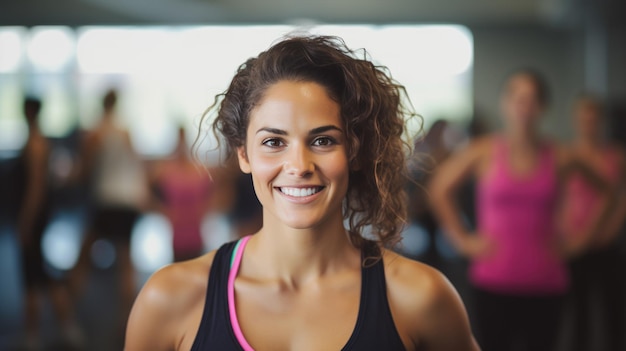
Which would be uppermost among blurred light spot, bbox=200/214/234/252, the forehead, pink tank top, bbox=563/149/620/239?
the forehead

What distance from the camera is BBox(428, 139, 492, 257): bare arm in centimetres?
334

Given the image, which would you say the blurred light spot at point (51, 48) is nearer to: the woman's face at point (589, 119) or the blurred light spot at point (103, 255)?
the blurred light spot at point (103, 255)

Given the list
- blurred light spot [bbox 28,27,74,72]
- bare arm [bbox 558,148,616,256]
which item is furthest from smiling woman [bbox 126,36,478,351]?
blurred light spot [bbox 28,27,74,72]

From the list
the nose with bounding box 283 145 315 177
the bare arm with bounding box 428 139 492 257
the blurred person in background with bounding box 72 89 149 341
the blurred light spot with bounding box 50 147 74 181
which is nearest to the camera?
the nose with bounding box 283 145 315 177

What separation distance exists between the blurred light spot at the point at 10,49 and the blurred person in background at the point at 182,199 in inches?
238

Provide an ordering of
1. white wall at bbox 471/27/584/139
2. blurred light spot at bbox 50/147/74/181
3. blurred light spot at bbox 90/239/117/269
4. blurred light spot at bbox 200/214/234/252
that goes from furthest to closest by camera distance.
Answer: white wall at bbox 471/27/584/139
blurred light spot at bbox 50/147/74/181
blurred light spot at bbox 200/214/234/252
blurred light spot at bbox 90/239/117/269

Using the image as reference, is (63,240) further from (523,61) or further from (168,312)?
(168,312)

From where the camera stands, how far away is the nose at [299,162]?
1.45 metres

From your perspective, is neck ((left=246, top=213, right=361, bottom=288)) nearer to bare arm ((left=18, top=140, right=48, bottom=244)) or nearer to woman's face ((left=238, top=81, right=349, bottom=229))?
woman's face ((left=238, top=81, right=349, bottom=229))

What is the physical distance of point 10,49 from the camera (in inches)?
431

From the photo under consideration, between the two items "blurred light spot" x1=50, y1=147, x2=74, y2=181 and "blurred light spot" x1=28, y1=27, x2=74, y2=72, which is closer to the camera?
"blurred light spot" x1=50, y1=147, x2=74, y2=181

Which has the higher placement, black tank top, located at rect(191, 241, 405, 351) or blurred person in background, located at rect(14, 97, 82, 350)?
black tank top, located at rect(191, 241, 405, 351)

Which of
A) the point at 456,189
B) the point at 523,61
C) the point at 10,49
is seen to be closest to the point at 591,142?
the point at 456,189

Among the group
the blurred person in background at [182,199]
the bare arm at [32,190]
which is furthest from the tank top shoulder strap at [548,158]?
the bare arm at [32,190]
